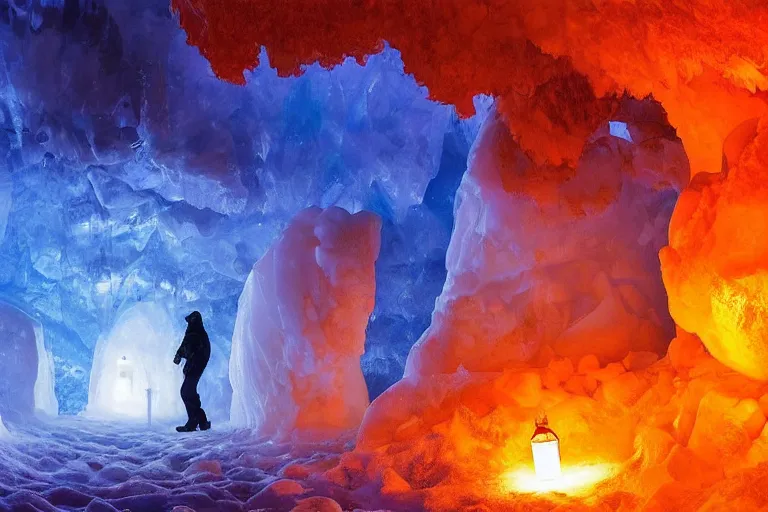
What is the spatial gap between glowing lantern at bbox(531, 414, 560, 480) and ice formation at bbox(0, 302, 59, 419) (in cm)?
816

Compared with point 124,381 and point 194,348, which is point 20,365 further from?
point 124,381

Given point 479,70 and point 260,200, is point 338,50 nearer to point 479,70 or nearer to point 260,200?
point 479,70

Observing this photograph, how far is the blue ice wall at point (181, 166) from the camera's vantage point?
10180 millimetres

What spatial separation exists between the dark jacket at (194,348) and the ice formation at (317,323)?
1355 mm

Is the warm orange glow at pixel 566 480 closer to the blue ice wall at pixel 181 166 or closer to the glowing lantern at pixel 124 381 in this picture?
the blue ice wall at pixel 181 166

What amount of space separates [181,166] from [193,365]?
9.86 ft

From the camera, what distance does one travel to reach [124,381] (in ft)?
54.5

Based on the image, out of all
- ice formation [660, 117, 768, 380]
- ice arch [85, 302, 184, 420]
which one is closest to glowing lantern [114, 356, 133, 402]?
ice arch [85, 302, 184, 420]

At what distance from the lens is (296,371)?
8.92 meters

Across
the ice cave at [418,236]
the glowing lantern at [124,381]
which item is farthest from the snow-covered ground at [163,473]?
the glowing lantern at [124,381]

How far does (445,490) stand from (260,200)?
8344 millimetres

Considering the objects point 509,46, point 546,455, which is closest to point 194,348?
point 546,455

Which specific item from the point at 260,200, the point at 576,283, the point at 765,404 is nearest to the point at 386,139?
the point at 260,200

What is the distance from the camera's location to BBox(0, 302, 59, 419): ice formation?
412 inches
